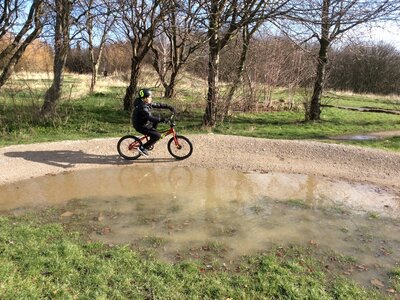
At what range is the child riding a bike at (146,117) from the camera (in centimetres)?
916

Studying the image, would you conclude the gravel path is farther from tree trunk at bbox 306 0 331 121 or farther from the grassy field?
tree trunk at bbox 306 0 331 121

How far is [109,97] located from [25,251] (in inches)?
610

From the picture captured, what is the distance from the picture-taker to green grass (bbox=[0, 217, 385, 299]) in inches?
165

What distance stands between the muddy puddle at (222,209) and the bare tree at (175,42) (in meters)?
6.15

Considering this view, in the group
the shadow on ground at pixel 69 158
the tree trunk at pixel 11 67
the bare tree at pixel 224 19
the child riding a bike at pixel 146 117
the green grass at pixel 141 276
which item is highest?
the bare tree at pixel 224 19

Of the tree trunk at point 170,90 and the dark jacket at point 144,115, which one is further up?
the tree trunk at point 170,90

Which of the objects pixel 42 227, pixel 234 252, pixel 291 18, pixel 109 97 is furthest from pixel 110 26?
pixel 234 252

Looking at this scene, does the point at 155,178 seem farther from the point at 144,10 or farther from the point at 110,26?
the point at 110,26

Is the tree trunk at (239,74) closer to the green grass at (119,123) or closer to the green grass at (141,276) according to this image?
the green grass at (119,123)

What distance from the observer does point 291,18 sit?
38.0ft

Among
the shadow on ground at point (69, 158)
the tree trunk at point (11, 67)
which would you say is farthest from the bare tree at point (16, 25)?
the shadow on ground at point (69, 158)

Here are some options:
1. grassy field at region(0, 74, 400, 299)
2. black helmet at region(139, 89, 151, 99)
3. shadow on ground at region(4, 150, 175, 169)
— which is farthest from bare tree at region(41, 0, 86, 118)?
grassy field at region(0, 74, 400, 299)

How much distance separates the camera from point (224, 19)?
12.5 metres

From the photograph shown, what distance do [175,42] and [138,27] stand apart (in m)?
5.10
